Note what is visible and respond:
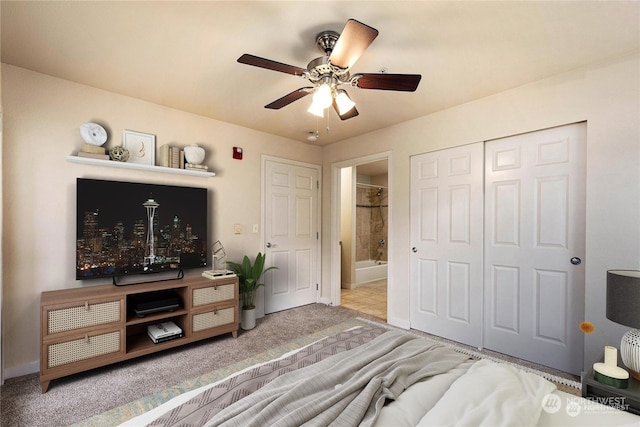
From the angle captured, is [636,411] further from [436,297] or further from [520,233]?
[436,297]

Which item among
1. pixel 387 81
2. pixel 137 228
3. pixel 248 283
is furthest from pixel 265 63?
pixel 248 283

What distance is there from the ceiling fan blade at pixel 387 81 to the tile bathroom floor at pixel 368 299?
2.85 m

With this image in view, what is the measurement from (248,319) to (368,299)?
2.11 m

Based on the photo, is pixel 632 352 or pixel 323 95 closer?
pixel 632 352

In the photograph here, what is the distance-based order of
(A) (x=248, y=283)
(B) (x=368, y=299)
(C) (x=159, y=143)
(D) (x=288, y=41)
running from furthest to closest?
(B) (x=368, y=299) → (A) (x=248, y=283) → (C) (x=159, y=143) → (D) (x=288, y=41)

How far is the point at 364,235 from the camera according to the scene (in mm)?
6508

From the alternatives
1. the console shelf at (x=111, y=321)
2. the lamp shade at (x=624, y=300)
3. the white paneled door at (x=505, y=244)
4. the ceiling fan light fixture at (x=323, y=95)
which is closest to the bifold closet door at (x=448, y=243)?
the white paneled door at (x=505, y=244)

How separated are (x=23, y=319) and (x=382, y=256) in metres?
5.77

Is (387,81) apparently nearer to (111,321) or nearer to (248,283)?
(248,283)

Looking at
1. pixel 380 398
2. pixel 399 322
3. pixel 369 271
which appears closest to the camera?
pixel 380 398

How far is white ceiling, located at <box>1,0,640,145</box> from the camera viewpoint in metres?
1.65

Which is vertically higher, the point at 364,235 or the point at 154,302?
the point at 364,235

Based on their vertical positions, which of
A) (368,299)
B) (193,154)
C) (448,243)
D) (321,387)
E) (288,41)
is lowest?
(368,299)

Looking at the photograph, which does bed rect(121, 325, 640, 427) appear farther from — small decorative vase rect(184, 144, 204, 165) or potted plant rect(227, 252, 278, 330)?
small decorative vase rect(184, 144, 204, 165)
